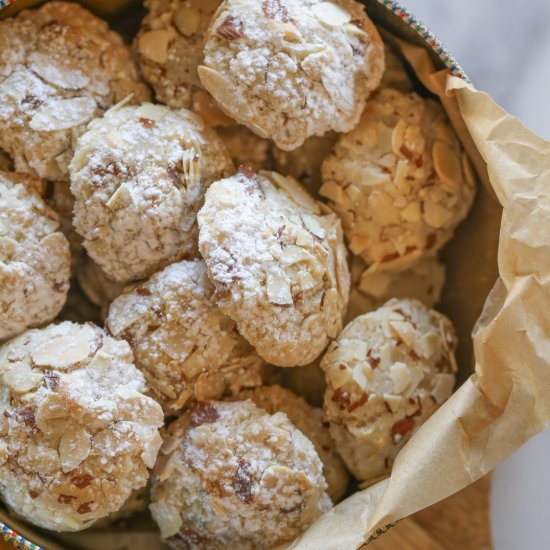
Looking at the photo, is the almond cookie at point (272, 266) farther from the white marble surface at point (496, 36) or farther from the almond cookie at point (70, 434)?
the white marble surface at point (496, 36)

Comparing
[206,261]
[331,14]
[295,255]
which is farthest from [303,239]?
[331,14]

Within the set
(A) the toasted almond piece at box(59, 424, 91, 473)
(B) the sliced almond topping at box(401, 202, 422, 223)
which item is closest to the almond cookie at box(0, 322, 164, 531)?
(A) the toasted almond piece at box(59, 424, 91, 473)

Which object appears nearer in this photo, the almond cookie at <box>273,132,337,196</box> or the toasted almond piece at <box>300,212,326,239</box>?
the toasted almond piece at <box>300,212,326,239</box>

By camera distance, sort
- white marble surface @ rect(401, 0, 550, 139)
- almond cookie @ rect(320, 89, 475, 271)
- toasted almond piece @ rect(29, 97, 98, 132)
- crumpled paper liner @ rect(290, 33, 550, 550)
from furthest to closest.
Result: white marble surface @ rect(401, 0, 550, 139)
almond cookie @ rect(320, 89, 475, 271)
toasted almond piece @ rect(29, 97, 98, 132)
crumpled paper liner @ rect(290, 33, 550, 550)

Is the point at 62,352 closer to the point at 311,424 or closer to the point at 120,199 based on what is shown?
the point at 120,199

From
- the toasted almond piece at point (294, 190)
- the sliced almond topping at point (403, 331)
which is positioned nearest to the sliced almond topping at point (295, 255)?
the toasted almond piece at point (294, 190)

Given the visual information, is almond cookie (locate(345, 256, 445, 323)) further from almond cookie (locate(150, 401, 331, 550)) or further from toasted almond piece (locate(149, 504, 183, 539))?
toasted almond piece (locate(149, 504, 183, 539))
